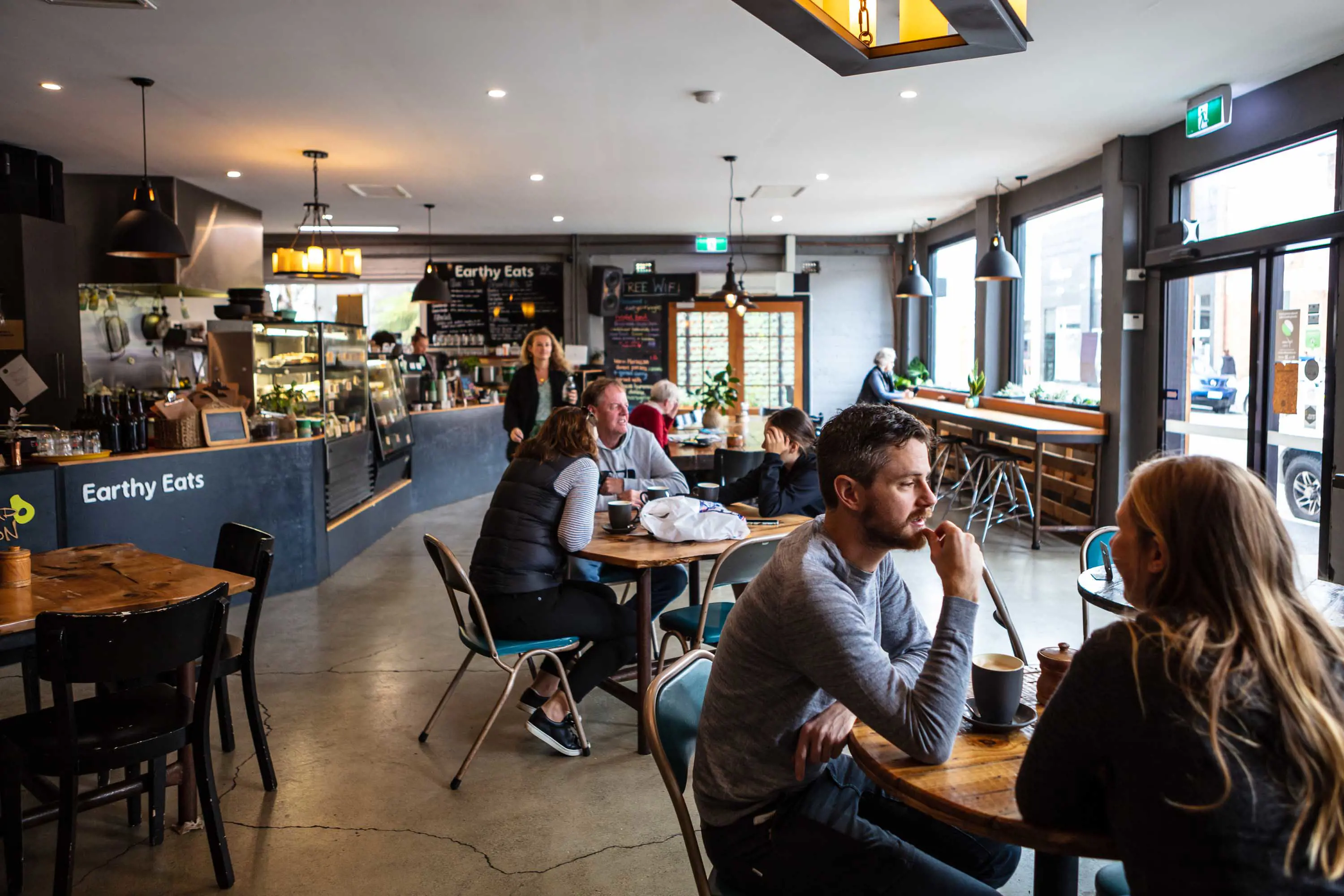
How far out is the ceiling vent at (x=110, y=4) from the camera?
4.08m

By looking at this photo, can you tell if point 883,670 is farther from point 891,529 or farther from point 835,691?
point 891,529

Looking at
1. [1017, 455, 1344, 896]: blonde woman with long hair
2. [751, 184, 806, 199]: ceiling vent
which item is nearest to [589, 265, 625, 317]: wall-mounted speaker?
[751, 184, 806, 199]: ceiling vent

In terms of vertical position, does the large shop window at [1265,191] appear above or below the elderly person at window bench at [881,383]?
above

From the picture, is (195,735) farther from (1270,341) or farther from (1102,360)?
(1102,360)

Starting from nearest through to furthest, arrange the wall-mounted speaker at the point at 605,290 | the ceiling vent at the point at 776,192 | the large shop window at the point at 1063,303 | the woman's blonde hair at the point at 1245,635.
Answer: the woman's blonde hair at the point at 1245,635 → the large shop window at the point at 1063,303 → the ceiling vent at the point at 776,192 → the wall-mounted speaker at the point at 605,290

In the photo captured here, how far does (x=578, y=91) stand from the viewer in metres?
5.69

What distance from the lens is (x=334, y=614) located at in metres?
5.23

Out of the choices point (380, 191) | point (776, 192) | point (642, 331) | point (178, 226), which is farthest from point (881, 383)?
point (178, 226)

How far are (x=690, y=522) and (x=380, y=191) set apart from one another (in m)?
6.91

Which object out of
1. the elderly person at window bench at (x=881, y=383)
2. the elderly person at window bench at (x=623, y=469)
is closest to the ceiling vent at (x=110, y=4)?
the elderly person at window bench at (x=623, y=469)

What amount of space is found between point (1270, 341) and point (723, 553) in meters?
4.55

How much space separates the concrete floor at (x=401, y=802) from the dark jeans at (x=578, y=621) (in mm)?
278

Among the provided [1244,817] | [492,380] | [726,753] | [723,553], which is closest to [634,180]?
[492,380]

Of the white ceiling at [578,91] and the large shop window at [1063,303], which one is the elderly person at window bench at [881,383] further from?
the white ceiling at [578,91]
